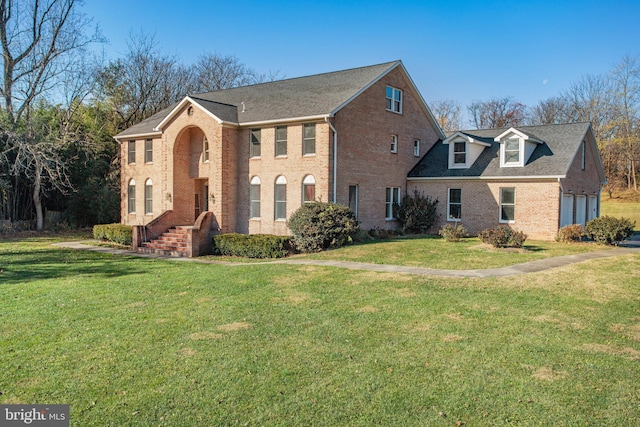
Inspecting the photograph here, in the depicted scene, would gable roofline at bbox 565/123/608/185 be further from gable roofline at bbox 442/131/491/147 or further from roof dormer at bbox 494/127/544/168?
gable roofline at bbox 442/131/491/147

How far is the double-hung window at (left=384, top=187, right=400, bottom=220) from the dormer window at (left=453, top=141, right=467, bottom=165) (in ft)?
11.7

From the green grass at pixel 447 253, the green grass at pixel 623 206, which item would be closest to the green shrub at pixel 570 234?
the green grass at pixel 447 253

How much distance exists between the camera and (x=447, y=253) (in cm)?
1708

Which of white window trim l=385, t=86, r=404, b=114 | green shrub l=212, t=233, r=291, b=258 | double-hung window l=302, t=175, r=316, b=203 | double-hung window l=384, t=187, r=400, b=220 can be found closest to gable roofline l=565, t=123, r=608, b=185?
double-hung window l=384, t=187, r=400, b=220

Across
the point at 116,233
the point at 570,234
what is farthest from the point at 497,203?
the point at 116,233

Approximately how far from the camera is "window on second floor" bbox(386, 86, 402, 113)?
24.3 meters

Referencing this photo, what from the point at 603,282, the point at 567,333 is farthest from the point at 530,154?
the point at 567,333

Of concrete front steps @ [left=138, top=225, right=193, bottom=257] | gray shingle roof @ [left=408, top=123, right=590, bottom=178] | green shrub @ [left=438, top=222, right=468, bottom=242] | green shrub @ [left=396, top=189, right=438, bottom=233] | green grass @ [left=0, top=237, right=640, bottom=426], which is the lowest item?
green grass @ [left=0, top=237, right=640, bottom=426]

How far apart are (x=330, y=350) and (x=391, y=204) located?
59.4 feet

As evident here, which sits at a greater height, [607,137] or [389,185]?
[607,137]

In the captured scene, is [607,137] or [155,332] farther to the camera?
[607,137]

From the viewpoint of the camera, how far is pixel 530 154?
23438 mm

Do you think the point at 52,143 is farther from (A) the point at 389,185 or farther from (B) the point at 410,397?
(B) the point at 410,397

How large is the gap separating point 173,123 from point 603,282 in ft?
66.1
